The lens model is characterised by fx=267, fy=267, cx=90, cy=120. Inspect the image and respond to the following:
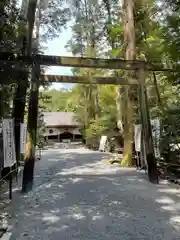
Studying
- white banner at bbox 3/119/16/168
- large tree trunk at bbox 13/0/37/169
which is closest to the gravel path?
white banner at bbox 3/119/16/168

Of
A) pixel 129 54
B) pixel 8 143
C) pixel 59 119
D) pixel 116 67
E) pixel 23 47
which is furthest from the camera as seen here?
pixel 59 119

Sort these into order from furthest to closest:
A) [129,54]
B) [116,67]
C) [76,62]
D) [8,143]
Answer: [129,54] < [116,67] < [76,62] < [8,143]

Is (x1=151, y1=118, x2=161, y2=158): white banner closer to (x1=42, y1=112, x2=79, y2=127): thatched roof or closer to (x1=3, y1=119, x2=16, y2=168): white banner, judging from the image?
(x1=3, y1=119, x2=16, y2=168): white banner

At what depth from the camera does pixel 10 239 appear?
350cm

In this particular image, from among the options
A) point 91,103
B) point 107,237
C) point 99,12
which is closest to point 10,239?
point 107,237

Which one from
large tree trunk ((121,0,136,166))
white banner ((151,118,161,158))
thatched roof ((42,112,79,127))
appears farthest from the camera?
thatched roof ((42,112,79,127))

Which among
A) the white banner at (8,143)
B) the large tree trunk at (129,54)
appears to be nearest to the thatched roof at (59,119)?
the large tree trunk at (129,54)

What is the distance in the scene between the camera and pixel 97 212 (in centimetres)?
467

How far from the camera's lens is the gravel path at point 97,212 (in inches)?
146

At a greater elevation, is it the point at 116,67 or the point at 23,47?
the point at 23,47

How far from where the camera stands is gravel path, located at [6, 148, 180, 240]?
3698 mm

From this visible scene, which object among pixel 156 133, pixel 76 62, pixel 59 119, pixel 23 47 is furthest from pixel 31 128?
pixel 59 119

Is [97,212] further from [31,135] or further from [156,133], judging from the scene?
[156,133]

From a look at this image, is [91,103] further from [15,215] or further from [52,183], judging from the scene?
[15,215]
